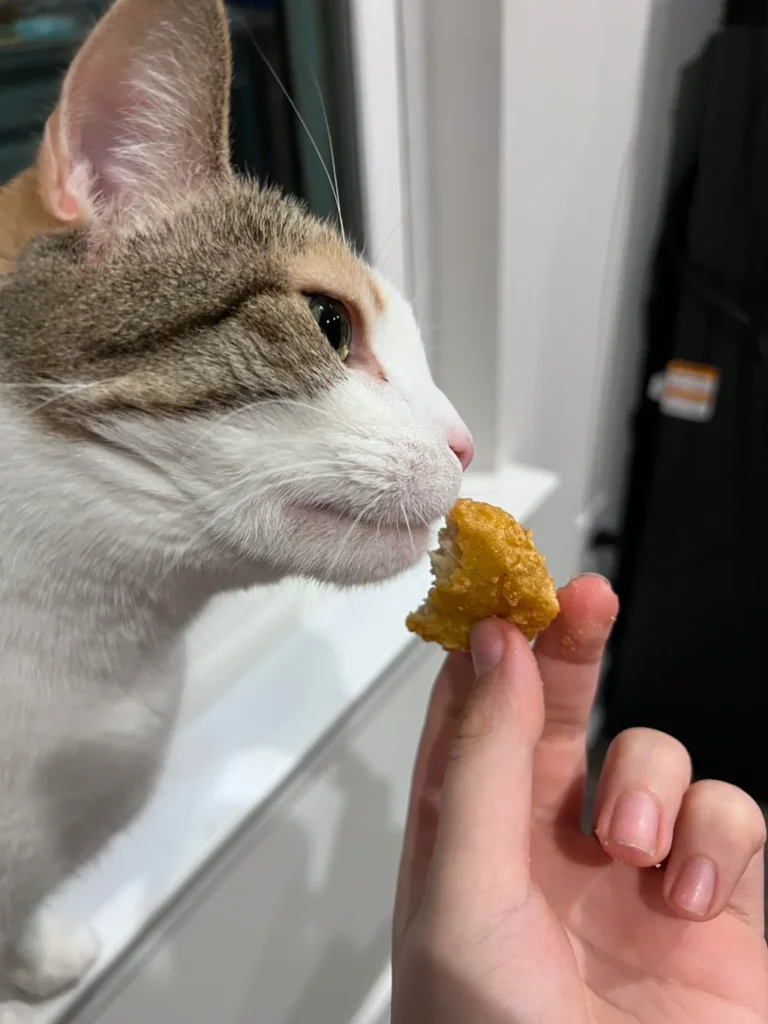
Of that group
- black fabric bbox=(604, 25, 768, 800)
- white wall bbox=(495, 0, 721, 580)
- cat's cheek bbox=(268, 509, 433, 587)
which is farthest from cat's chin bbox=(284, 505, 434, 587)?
black fabric bbox=(604, 25, 768, 800)

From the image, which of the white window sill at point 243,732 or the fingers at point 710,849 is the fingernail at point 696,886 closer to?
the fingers at point 710,849

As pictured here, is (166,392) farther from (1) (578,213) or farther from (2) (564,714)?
(1) (578,213)

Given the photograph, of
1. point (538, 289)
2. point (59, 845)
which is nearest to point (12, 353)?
point (59, 845)

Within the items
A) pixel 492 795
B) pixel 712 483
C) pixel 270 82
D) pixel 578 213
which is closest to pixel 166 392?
pixel 492 795

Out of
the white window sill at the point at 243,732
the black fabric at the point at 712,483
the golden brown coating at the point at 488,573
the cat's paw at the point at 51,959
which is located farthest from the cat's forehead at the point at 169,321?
the black fabric at the point at 712,483

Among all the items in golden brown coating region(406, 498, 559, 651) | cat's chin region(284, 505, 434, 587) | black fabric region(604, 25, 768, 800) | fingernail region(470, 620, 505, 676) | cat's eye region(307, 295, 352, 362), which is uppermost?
cat's eye region(307, 295, 352, 362)

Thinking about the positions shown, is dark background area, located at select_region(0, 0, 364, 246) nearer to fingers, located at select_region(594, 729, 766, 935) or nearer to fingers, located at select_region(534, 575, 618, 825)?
fingers, located at select_region(534, 575, 618, 825)

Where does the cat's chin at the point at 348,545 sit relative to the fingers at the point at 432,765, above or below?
above

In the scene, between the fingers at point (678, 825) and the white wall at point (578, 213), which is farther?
the white wall at point (578, 213)
